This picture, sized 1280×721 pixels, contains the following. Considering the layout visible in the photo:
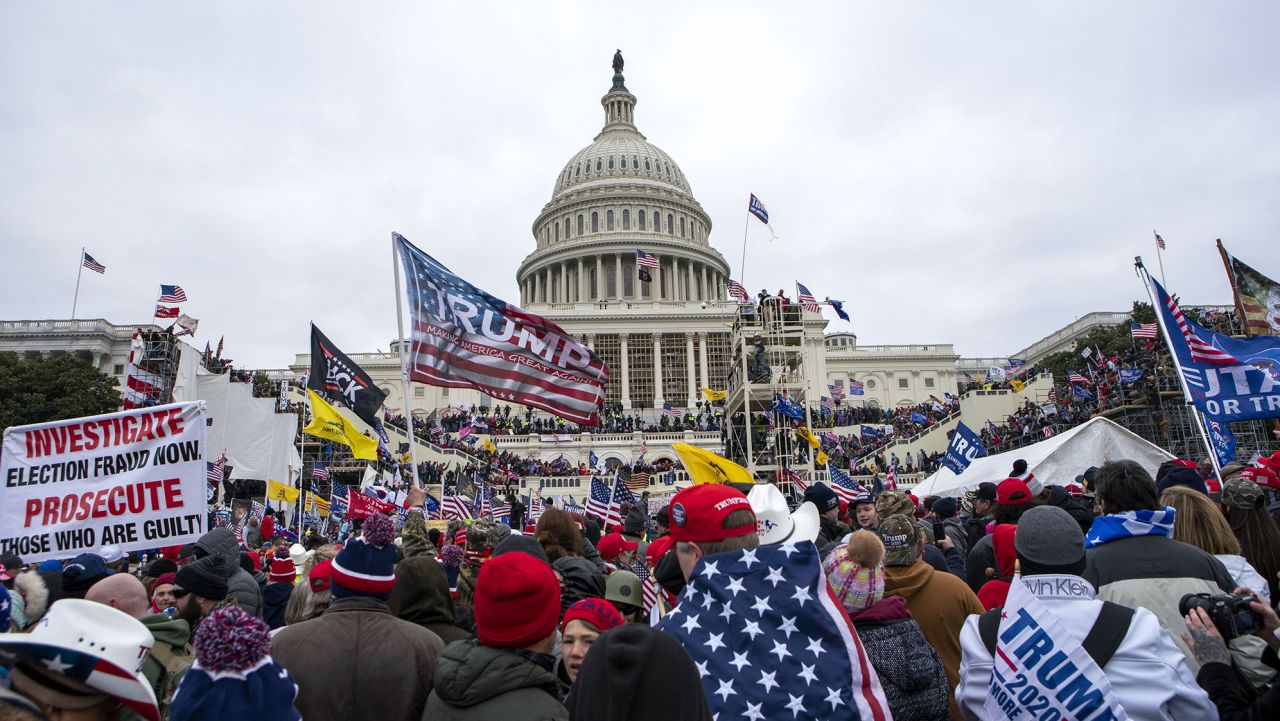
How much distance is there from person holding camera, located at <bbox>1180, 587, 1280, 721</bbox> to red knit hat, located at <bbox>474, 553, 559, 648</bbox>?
2.41 metres

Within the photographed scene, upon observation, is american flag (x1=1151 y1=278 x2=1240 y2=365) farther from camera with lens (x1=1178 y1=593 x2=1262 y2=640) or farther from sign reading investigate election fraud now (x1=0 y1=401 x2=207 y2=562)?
sign reading investigate election fraud now (x1=0 y1=401 x2=207 y2=562)

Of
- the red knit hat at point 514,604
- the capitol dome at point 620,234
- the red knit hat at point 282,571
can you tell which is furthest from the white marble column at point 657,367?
the red knit hat at point 514,604

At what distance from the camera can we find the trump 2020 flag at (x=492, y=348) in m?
10.5

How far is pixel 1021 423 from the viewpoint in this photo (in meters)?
→ 36.5

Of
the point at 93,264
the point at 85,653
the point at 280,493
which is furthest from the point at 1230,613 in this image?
the point at 93,264

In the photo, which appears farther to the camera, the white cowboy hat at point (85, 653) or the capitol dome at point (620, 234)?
the capitol dome at point (620, 234)

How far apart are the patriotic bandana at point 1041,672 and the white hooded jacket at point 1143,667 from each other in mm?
91

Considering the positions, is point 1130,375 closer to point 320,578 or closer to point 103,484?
point 320,578

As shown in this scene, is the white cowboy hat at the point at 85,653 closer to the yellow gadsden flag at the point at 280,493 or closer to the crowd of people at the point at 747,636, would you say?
the crowd of people at the point at 747,636

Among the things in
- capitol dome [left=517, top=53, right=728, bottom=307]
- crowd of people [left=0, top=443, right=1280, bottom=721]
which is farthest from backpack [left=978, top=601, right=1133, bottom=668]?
capitol dome [left=517, top=53, right=728, bottom=307]

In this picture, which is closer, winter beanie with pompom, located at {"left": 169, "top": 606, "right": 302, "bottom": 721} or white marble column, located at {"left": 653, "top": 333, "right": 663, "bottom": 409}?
winter beanie with pompom, located at {"left": 169, "top": 606, "right": 302, "bottom": 721}

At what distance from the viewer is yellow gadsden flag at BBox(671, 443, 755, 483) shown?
31.1ft

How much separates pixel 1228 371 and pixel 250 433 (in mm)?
22962

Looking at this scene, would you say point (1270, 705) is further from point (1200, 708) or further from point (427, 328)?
point (427, 328)
